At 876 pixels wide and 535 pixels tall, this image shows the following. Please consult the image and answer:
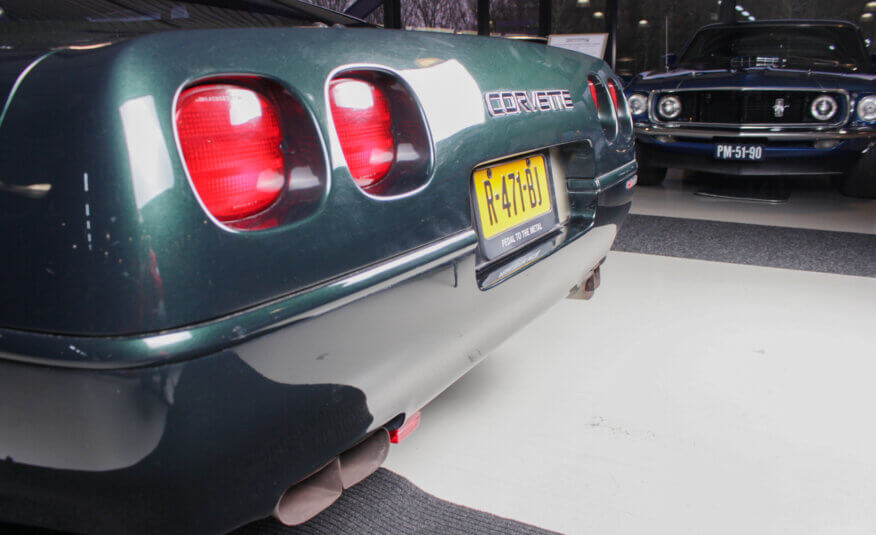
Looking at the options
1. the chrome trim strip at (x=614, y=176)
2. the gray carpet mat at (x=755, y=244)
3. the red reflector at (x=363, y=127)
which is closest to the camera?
the red reflector at (x=363, y=127)

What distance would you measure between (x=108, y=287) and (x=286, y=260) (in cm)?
20

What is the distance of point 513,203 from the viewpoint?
4.18ft

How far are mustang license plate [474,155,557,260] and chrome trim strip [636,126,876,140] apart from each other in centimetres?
313

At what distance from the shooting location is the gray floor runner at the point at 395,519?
1215 millimetres

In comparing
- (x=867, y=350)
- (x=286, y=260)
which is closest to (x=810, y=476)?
(x=867, y=350)

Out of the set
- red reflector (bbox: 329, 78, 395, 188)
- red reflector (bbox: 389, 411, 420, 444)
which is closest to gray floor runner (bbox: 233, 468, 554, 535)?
red reflector (bbox: 389, 411, 420, 444)

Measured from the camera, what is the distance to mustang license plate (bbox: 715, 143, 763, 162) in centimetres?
401

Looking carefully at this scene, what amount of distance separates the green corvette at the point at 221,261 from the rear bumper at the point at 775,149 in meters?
3.48

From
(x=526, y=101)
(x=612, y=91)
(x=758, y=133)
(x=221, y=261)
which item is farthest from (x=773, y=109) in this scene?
(x=221, y=261)

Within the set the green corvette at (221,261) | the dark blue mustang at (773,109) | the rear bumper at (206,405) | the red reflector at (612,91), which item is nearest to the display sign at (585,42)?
the dark blue mustang at (773,109)

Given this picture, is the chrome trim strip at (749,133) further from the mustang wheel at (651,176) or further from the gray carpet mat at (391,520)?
the gray carpet mat at (391,520)

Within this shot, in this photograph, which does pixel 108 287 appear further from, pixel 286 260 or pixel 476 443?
pixel 476 443

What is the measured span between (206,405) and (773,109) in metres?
4.18

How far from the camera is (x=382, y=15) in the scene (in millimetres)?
10836
